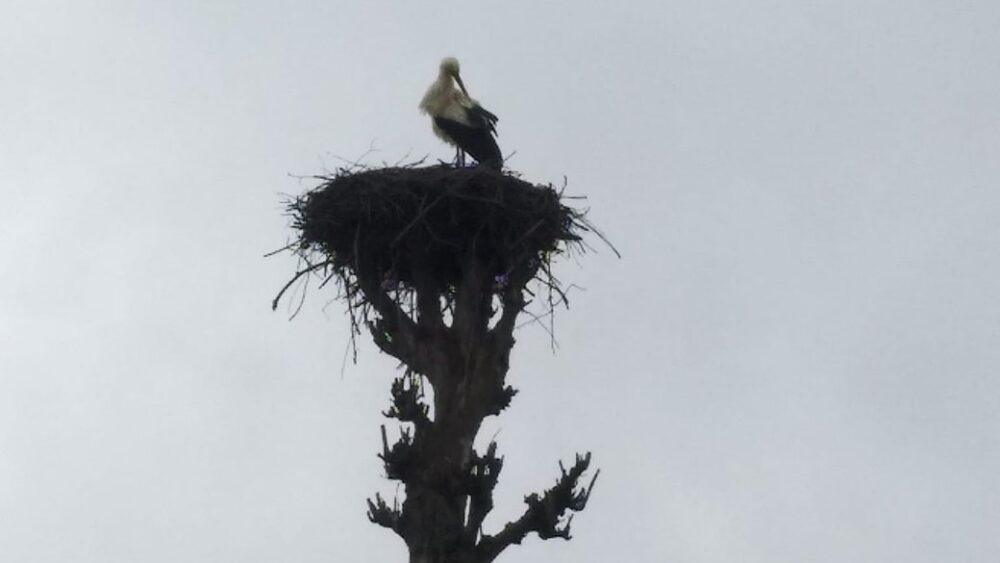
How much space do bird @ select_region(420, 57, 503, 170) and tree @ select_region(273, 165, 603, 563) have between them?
5.09 feet

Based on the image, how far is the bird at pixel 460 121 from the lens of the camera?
13.3 m

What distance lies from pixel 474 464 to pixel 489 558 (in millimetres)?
537

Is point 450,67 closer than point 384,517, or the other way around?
point 384,517

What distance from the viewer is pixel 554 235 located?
11.6m

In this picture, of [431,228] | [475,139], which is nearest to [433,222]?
[431,228]

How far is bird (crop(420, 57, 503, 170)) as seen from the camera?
1327cm

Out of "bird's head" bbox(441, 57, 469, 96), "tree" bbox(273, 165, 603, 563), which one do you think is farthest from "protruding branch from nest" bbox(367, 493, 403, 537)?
"bird's head" bbox(441, 57, 469, 96)

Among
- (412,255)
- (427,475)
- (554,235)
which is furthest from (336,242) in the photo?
(427,475)

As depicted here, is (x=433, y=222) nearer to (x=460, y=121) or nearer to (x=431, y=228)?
(x=431, y=228)

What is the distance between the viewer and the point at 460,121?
1355cm

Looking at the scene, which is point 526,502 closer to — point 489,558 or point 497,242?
point 489,558

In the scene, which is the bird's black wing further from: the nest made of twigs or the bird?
the nest made of twigs

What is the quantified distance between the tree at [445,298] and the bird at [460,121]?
5.09 ft

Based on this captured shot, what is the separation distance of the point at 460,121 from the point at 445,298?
2429mm
